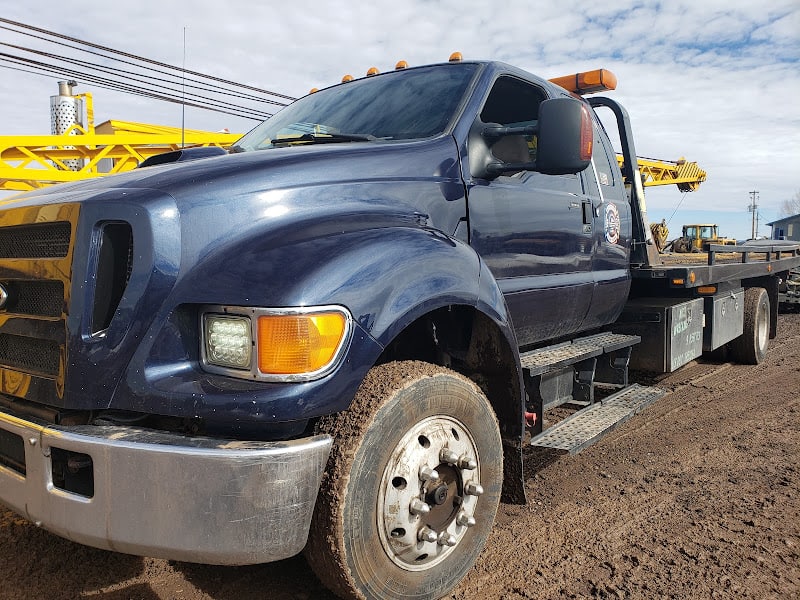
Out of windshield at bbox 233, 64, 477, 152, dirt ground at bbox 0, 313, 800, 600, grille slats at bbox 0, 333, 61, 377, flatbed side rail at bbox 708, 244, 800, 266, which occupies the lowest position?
dirt ground at bbox 0, 313, 800, 600

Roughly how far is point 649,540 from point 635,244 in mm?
2674

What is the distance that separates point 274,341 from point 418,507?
810 mm

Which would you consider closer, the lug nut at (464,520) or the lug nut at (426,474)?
the lug nut at (426,474)

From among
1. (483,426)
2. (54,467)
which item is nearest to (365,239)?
(483,426)

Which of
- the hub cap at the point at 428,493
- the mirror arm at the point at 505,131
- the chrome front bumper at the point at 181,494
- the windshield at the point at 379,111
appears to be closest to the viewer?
the chrome front bumper at the point at 181,494

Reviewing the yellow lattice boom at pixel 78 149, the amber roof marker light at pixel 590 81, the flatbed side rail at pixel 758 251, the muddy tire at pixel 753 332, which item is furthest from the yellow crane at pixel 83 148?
the amber roof marker light at pixel 590 81

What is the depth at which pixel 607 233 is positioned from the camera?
433cm

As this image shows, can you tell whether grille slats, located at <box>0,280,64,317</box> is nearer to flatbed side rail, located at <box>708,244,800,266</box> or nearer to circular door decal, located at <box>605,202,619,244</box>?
circular door decal, located at <box>605,202,619,244</box>

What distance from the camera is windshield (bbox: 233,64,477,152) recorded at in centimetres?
313

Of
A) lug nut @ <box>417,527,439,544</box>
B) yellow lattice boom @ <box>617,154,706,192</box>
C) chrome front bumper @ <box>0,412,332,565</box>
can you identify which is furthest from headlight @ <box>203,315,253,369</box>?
yellow lattice boom @ <box>617,154,706,192</box>

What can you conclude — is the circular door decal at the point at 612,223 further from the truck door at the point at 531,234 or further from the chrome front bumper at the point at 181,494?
the chrome front bumper at the point at 181,494

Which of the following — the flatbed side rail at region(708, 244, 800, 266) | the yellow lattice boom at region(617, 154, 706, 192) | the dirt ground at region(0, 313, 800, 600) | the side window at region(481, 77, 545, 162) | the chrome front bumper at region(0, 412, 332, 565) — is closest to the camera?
the chrome front bumper at region(0, 412, 332, 565)

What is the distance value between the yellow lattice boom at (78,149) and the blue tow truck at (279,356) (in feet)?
24.4

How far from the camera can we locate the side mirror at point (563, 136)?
2.84 meters
